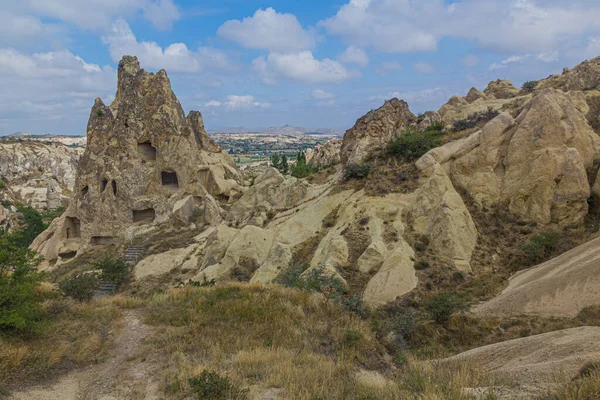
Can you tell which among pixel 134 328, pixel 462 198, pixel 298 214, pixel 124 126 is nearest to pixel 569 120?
pixel 462 198

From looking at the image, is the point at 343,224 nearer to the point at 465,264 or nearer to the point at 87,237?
the point at 465,264

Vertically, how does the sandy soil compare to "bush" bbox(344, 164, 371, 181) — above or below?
below

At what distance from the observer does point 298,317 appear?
27.6ft

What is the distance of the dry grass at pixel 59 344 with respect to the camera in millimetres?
5500

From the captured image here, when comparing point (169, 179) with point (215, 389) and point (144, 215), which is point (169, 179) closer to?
point (144, 215)

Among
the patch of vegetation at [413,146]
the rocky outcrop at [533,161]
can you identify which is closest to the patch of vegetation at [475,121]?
the patch of vegetation at [413,146]

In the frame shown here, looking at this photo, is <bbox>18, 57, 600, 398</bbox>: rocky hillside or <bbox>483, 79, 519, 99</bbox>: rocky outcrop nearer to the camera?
<bbox>18, 57, 600, 398</bbox>: rocky hillside

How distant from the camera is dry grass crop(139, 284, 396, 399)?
17.6 ft

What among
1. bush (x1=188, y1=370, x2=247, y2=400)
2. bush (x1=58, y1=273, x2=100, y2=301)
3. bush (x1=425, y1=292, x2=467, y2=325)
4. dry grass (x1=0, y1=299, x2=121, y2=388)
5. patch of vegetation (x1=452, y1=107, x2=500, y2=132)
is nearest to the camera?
bush (x1=188, y1=370, x2=247, y2=400)

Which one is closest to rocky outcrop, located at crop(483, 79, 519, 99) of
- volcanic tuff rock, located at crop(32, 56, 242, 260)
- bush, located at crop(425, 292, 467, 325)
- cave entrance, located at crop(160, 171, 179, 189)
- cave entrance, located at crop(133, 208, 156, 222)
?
volcanic tuff rock, located at crop(32, 56, 242, 260)

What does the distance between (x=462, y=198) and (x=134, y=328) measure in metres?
13.0

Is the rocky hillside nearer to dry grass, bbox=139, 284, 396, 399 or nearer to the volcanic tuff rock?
the volcanic tuff rock

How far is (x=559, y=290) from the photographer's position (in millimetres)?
9133

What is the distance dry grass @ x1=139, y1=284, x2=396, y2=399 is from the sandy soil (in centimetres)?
414
